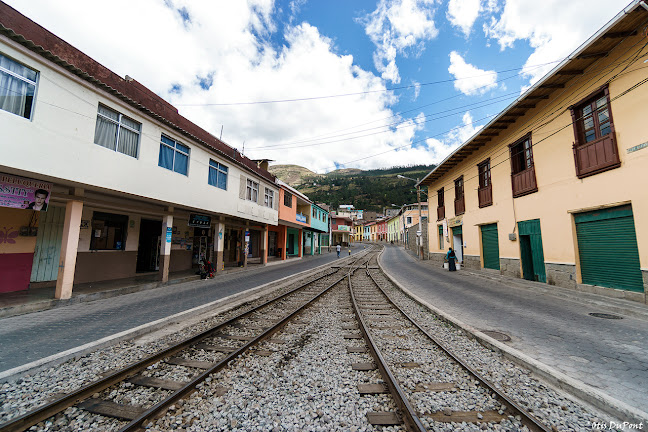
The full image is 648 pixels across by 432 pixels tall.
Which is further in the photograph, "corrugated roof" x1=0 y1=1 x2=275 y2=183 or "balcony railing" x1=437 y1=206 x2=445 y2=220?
"balcony railing" x1=437 y1=206 x2=445 y2=220

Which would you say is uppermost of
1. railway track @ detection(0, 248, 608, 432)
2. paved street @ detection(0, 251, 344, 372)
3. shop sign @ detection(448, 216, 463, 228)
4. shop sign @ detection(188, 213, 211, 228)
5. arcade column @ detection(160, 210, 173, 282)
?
shop sign @ detection(448, 216, 463, 228)

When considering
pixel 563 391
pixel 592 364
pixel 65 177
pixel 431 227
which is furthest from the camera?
pixel 431 227

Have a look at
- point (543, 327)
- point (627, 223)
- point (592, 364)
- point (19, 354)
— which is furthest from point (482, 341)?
→ point (19, 354)

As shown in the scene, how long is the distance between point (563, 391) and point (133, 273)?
16.1 m

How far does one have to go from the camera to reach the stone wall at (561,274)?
9367 mm

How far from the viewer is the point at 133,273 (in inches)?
A: 502

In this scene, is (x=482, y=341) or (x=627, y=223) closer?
(x=482, y=341)

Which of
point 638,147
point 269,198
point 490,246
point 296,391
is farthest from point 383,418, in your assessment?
point 269,198

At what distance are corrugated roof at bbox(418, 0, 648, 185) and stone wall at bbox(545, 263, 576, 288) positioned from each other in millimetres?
7070

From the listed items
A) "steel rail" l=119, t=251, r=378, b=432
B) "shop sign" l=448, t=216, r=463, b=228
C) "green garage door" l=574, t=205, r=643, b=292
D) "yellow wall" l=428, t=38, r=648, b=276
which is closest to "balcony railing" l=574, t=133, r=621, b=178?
"yellow wall" l=428, t=38, r=648, b=276

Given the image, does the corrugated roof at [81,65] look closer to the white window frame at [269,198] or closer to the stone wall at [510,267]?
the white window frame at [269,198]

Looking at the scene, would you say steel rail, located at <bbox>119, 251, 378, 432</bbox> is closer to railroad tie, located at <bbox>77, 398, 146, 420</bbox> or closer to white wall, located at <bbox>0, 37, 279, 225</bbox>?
railroad tie, located at <bbox>77, 398, 146, 420</bbox>

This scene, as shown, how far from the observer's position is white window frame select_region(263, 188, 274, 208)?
1986 centimetres

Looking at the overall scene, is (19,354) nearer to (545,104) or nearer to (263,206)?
(263,206)
